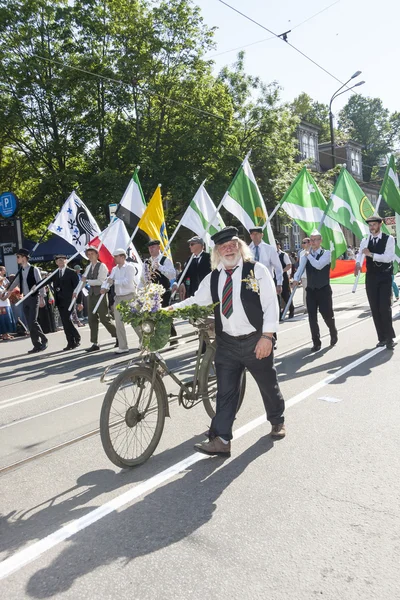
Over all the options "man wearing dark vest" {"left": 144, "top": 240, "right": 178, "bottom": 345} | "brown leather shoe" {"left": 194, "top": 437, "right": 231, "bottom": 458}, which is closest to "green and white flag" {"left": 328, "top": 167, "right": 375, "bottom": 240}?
"man wearing dark vest" {"left": 144, "top": 240, "right": 178, "bottom": 345}

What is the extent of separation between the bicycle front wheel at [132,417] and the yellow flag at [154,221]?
695 cm

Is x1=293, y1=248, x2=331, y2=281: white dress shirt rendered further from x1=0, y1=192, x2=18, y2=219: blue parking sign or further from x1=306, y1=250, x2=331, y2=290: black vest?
x1=0, y1=192, x2=18, y2=219: blue parking sign

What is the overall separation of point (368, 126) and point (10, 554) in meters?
90.9

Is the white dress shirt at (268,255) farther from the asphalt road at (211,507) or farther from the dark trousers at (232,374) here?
the dark trousers at (232,374)

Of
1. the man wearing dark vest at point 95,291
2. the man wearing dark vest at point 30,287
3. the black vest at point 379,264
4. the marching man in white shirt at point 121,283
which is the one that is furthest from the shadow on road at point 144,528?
the man wearing dark vest at point 30,287

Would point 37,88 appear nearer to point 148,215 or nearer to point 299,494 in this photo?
point 148,215

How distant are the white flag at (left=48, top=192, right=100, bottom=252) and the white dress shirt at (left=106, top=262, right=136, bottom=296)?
1.55 m

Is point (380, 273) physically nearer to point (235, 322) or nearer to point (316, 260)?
point (316, 260)

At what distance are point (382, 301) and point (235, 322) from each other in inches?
208

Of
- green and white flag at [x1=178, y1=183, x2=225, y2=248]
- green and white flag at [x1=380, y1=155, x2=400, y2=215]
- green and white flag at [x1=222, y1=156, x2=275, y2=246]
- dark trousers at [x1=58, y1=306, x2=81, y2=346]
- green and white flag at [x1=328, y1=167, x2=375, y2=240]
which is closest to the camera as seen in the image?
green and white flag at [x1=222, y1=156, x2=275, y2=246]

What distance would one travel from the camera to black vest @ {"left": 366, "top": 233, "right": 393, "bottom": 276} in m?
9.20

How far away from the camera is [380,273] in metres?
9.35

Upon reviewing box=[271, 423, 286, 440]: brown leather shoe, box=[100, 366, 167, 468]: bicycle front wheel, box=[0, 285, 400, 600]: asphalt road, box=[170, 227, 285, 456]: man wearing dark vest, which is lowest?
box=[0, 285, 400, 600]: asphalt road

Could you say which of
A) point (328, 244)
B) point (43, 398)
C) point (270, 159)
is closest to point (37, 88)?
point (270, 159)
